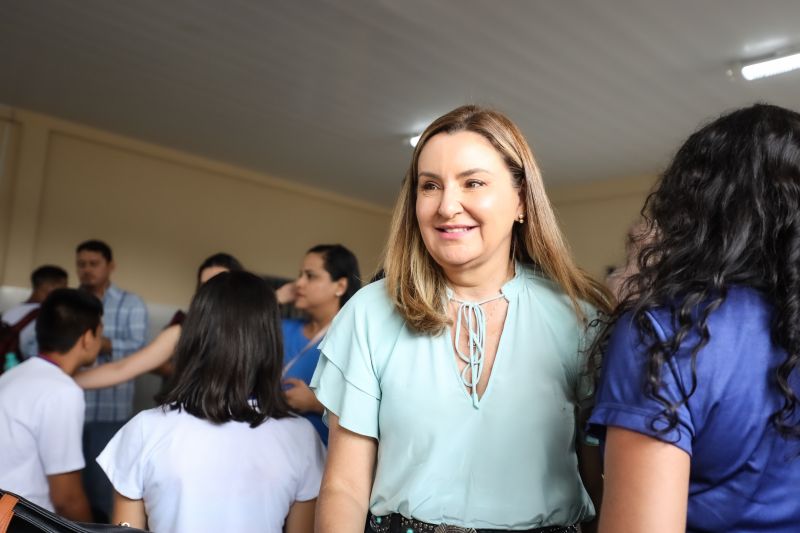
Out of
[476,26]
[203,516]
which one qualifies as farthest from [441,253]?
[476,26]

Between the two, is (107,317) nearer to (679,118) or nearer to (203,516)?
(203,516)

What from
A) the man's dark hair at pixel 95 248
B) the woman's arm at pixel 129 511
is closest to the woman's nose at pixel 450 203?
the woman's arm at pixel 129 511

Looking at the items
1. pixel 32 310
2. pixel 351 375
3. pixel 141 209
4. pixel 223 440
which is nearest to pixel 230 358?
pixel 223 440

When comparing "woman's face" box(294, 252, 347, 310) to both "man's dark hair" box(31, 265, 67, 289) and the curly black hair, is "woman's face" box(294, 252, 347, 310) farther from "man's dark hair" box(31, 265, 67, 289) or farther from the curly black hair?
"man's dark hair" box(31, 265, 67, 289)

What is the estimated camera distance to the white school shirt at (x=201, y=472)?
65.0 inches

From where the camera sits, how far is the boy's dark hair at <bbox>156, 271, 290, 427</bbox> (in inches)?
70.0

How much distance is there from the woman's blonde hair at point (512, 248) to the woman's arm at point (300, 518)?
29.7 inches

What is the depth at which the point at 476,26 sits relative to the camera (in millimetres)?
4184

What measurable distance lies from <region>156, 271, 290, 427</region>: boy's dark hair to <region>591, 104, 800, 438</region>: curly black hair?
1110 millimetres

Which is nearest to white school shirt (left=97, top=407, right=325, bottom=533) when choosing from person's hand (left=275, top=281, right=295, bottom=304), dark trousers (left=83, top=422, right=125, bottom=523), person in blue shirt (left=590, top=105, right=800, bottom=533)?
person in blue shirt (left=590, top=105, right=800, bottom=533)

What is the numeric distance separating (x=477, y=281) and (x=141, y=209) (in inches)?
255

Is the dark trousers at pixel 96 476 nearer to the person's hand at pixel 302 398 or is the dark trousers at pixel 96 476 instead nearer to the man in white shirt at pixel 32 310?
the man in white shirt at pixel 32 310

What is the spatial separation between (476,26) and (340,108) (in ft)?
6.07

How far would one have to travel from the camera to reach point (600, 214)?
7.80 metres
